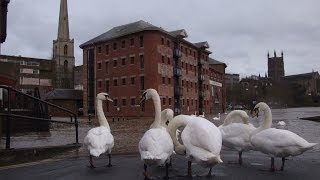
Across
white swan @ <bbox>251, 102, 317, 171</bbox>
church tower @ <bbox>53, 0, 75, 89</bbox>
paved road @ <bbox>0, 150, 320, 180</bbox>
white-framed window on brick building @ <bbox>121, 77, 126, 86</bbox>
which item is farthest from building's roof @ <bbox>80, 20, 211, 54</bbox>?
church tower @ <bbox>53, 0, 75, 89</bbox>

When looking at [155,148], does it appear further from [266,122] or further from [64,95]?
[64,95]

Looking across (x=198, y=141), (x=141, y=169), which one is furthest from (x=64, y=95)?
(x=198, y=141)

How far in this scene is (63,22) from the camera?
160875mm

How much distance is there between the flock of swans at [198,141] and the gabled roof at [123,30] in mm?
55620

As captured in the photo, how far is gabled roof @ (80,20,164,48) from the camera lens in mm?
67781

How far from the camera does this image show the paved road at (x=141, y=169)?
9133 millimetres

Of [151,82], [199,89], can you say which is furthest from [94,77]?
[199,89]

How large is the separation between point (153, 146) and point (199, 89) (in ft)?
261

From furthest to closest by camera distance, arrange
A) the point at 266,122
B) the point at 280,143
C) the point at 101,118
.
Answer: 1. the point at 101,118
2. the point at 266,122
3. the point at 280,143

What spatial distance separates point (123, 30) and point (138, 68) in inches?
346

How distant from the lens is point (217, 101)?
104 m

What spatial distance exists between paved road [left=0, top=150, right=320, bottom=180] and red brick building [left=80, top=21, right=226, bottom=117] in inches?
2117

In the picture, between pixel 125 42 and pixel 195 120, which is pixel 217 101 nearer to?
pixel 125 42

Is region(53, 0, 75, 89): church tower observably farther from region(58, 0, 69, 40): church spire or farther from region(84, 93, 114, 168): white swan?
region(84, 93, 114, 168): white swan
